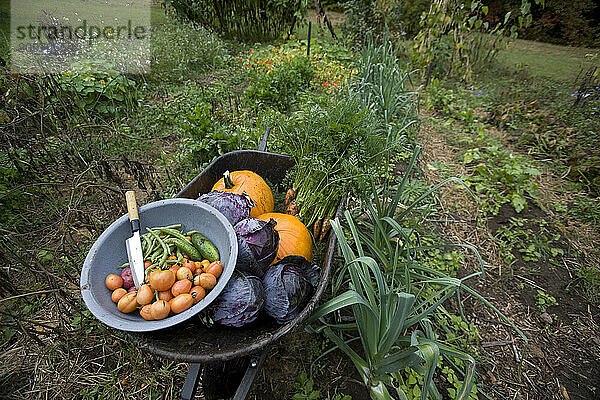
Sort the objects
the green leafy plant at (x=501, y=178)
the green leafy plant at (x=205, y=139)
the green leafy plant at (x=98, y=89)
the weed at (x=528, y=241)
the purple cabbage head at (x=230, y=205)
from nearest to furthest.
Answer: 1. the purple cabbage head at (x=230, y=205)
2. the weed at (x=528, y=241)
3. the green leafy plant at (x=205, y=139)
4. the green leafy plant at (x=501, y=178)
5. the green leafy plant at (x=98, y=89)

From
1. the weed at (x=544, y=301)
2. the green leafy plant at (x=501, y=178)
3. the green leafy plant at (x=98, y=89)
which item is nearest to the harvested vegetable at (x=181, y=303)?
the weed at (x=544, y=301)

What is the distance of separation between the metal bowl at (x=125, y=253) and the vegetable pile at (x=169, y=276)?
3cm

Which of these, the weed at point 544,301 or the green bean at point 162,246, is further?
the weed at point 544,301

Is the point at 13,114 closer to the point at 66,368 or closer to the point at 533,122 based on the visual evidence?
the point at 66,368

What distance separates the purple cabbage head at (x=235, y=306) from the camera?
41.3 inches

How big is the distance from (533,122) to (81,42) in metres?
5.86

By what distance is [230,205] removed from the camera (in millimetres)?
1399

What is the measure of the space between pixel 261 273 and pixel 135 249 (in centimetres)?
48

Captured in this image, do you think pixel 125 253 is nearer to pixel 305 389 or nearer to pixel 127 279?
pixel 127 279

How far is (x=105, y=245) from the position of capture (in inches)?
43.9

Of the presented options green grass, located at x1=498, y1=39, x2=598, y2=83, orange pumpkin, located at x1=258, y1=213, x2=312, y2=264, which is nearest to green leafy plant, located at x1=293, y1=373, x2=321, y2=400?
orange pumpkin, located at x1=258, y1=213, x2=312, y2=264

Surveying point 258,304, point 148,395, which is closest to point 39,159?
point 148,395

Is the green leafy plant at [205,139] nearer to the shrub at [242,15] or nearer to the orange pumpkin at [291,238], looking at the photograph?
the orange pumpkin at [291,238]

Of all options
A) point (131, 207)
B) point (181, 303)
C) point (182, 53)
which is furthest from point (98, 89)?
point (181, 303)
